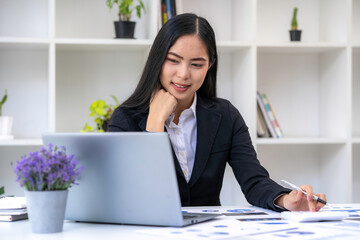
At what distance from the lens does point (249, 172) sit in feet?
6.84

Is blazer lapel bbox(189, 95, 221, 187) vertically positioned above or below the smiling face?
below

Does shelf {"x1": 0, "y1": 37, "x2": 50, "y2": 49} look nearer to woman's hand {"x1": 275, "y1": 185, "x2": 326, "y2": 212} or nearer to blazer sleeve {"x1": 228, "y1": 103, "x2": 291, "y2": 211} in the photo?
blazer sleeve {"x1": 228, "y1": 103, "x2": 291, "y2": 211}

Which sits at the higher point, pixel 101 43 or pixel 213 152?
pixel 101 43

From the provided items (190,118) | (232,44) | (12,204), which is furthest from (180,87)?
(232,44)

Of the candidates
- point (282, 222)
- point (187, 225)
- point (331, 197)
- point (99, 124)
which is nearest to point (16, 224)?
point (187, 225)

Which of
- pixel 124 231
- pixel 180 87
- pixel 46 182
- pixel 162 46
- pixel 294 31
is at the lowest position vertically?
pixel 124 231

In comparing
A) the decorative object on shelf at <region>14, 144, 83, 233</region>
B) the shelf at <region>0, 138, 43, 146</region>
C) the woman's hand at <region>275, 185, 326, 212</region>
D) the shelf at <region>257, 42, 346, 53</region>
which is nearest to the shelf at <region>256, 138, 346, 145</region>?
the shelf at <region>257, 42, 346, 53</region>

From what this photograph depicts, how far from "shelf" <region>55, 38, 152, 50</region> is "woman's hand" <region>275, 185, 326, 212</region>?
1.44m

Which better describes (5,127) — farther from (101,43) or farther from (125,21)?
(125,21)

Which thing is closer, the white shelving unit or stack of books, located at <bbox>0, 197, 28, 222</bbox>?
stack of books, located at <bbox>0, 197, 28, 222</bbox>

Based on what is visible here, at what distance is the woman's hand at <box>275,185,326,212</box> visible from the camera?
170cm

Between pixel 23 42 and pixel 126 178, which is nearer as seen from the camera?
pixel 126 178

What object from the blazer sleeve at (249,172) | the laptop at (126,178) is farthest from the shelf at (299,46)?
the laptop at (126,178)

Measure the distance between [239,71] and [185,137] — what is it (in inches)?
43.8
